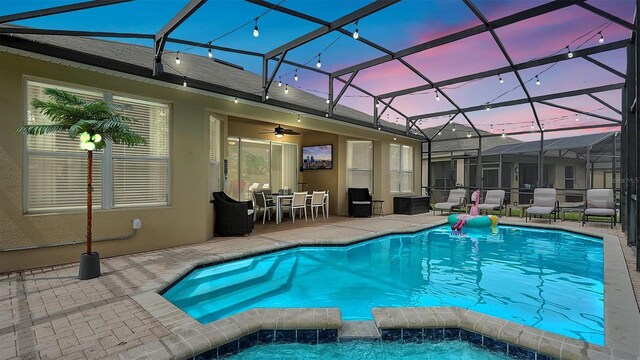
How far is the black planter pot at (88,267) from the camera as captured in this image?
423 cm

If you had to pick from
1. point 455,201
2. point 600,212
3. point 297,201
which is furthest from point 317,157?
point 600,212

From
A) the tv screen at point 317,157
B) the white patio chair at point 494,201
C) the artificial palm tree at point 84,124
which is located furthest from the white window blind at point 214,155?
the white patio chair at point 494,201

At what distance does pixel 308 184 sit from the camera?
39.5 ft

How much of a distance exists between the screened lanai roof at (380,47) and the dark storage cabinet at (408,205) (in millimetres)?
3482

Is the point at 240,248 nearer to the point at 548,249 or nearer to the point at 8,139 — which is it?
the point at 8,139

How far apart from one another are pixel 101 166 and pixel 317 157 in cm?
724

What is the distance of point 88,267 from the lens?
425 cm

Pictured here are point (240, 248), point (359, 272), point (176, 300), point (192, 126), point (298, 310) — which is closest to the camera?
point (298, 310)

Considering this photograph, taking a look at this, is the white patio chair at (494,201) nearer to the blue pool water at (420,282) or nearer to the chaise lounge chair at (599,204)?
the chaise lounge chair at (599,204)

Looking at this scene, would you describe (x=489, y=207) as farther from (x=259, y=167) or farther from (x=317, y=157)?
(x=259, y=167)

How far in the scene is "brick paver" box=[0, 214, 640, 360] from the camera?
8.44 feet

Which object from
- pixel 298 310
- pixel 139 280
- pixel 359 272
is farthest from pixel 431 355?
pixel 139 280

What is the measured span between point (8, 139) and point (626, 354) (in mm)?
7145

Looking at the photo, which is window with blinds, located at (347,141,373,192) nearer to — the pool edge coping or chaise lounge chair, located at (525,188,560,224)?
chaise lounge chair, located at (525,188,560,224)
